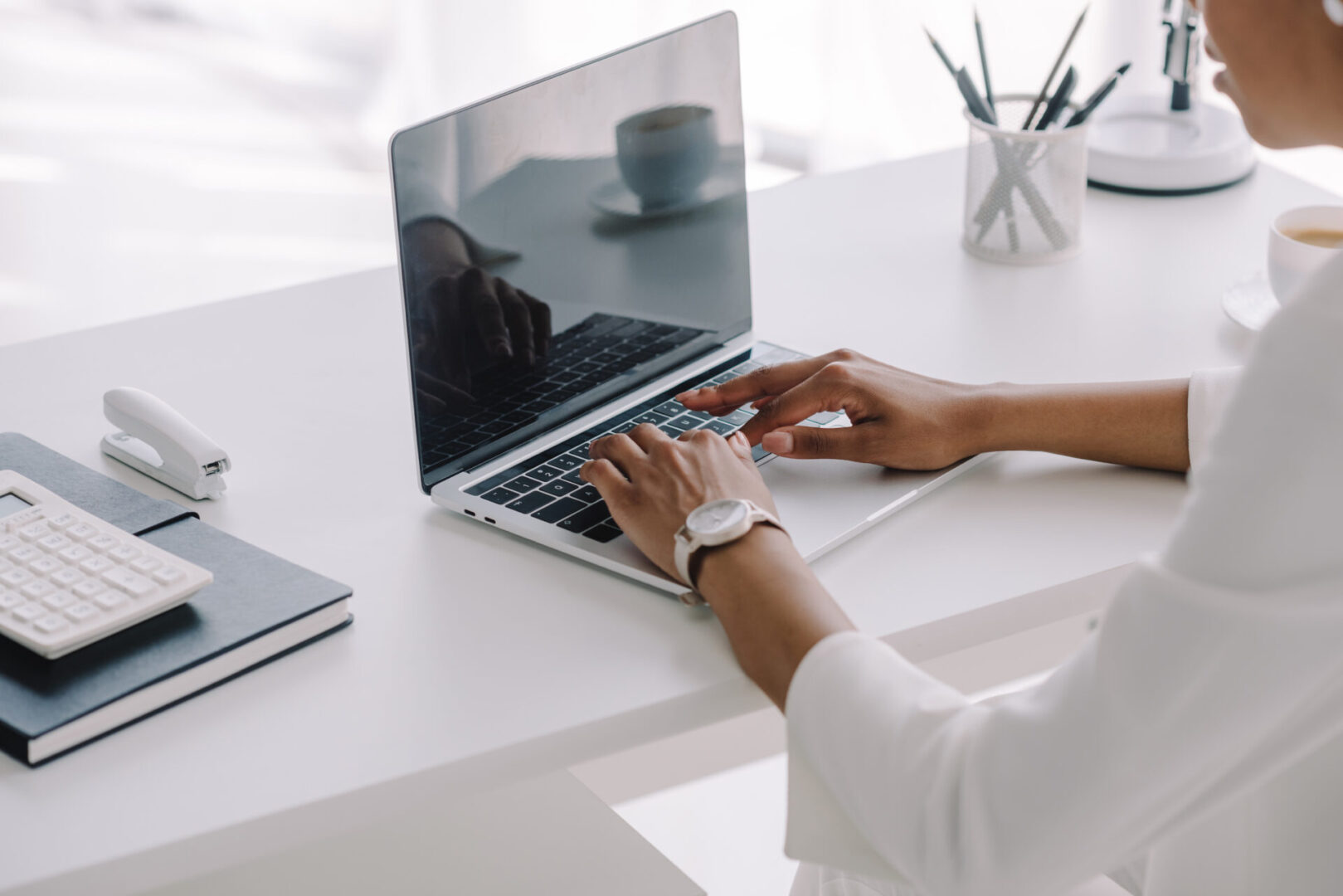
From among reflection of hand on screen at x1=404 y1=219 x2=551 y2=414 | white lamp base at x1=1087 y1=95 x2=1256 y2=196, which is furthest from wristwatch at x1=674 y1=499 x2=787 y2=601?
white lamp base at x1=1087 y1=95 x2=1256 y2=196

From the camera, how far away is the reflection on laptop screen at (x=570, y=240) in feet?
3.10

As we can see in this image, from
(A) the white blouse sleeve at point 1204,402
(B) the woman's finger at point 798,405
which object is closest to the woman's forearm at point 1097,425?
(A) the white blouse sleeve at point 1204,402

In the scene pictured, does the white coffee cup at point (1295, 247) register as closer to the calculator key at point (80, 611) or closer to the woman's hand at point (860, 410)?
the woman's hand at point (860, 410)

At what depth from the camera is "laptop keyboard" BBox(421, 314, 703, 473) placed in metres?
0.99

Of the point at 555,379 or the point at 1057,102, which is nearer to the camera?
the point at 555,379

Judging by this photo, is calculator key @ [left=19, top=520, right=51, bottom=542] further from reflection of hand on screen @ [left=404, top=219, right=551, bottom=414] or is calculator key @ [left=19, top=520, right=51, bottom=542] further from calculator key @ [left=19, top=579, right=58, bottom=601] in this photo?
reflection of hand on screen @ [left=404, top=219, right=551, bottom=414]

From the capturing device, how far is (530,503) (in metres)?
0.98

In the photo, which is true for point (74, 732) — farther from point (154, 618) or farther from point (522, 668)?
point (522, 668)

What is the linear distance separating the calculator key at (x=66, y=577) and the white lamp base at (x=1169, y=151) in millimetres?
1217

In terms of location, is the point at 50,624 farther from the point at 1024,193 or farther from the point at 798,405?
the point at 1024,193

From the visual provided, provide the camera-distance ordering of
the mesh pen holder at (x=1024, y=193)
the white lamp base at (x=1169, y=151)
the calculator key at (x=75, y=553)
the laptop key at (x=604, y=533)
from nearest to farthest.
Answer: the calculator key at (x=75, y=553), the laptop key at (x=604, y=533), the mesh pen holder at (x=1024, y=193), the white lamp base at (x=1169, y=151)

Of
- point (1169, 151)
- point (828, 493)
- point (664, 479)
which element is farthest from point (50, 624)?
point (1169, 151)

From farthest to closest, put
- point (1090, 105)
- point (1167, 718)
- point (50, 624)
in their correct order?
point (1090, 105)
point (50, 624)
point (1167, 718)

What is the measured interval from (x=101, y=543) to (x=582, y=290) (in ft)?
1.33
